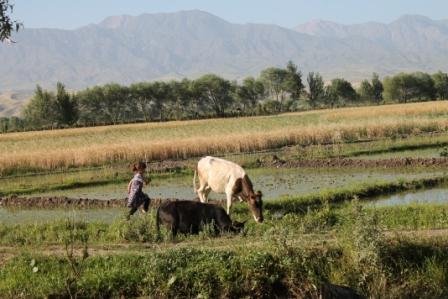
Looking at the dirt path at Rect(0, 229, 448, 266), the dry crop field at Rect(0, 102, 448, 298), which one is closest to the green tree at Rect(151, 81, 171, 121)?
the dry crop field at Rect(0, 102, 448, 298)

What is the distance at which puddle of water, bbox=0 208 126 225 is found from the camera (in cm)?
2044

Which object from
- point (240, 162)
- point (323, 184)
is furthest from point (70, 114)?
point (323, 184)

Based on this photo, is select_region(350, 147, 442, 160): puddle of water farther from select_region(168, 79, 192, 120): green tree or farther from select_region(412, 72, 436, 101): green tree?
select_region(412, 72, 436, 101): green tree

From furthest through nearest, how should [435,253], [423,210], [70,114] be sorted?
1. [70,114]
2. [423,210]
3. [435,253]

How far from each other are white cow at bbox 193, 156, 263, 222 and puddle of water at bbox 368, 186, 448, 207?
5.17 metres

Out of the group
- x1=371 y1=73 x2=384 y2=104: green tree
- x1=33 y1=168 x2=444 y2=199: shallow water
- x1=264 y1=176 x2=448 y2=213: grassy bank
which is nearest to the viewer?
x1=264 y1=176 x2=448 y2=213: grassy bank

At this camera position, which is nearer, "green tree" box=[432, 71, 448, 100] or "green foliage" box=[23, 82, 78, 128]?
"green foliage" box=[23, 82, 78, 128]

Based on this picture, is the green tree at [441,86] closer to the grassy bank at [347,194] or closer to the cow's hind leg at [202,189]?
the grassy bank at [347,194]

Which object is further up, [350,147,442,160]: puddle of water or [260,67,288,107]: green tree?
[260,67,288,107]: green tree

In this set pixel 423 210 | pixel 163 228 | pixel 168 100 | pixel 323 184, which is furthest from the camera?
pixel 168 100

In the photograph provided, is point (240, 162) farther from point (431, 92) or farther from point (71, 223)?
point (431, 92)

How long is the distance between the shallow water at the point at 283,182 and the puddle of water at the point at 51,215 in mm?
2779

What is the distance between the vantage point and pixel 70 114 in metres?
90.9

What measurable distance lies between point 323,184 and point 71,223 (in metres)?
12.3
